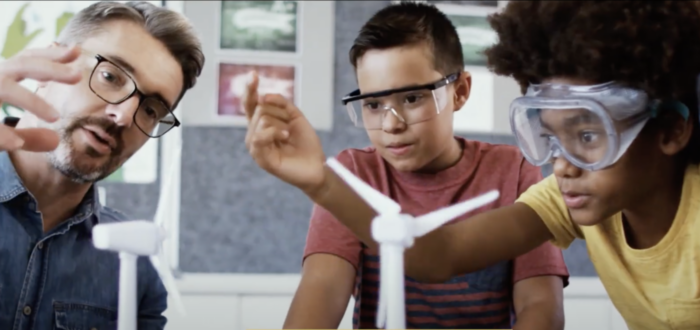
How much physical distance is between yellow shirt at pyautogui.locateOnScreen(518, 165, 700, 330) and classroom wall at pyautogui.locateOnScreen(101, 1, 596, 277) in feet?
0.94

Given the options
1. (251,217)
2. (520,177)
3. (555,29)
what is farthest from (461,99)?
(251,217)

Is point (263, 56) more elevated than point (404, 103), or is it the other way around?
point (263, 56)

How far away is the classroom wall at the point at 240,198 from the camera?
Answer: 0.83 meters

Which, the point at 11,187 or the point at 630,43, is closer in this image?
the point at 630,43

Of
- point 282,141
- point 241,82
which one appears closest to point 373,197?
point 282,141

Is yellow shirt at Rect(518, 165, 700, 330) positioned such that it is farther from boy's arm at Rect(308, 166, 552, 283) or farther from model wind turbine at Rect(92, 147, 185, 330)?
model wind turbine at Rect(92, 147, 185, 330)

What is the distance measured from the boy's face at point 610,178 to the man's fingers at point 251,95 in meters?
0.19

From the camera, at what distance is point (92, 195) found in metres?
0.63

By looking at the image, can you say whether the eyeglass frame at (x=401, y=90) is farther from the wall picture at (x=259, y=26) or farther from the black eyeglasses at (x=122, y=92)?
the wall picture at (x=259, y=26)

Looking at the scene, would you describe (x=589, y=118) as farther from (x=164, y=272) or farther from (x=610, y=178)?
(x=164, y=272)

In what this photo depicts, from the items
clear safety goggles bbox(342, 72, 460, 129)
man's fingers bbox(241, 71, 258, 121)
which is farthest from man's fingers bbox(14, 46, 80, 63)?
clear safety goggles bbox(342, 72, 460, 129)

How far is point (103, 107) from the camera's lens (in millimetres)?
578

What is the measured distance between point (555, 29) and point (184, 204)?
21.1 inches

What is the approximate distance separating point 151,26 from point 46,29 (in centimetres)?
28
